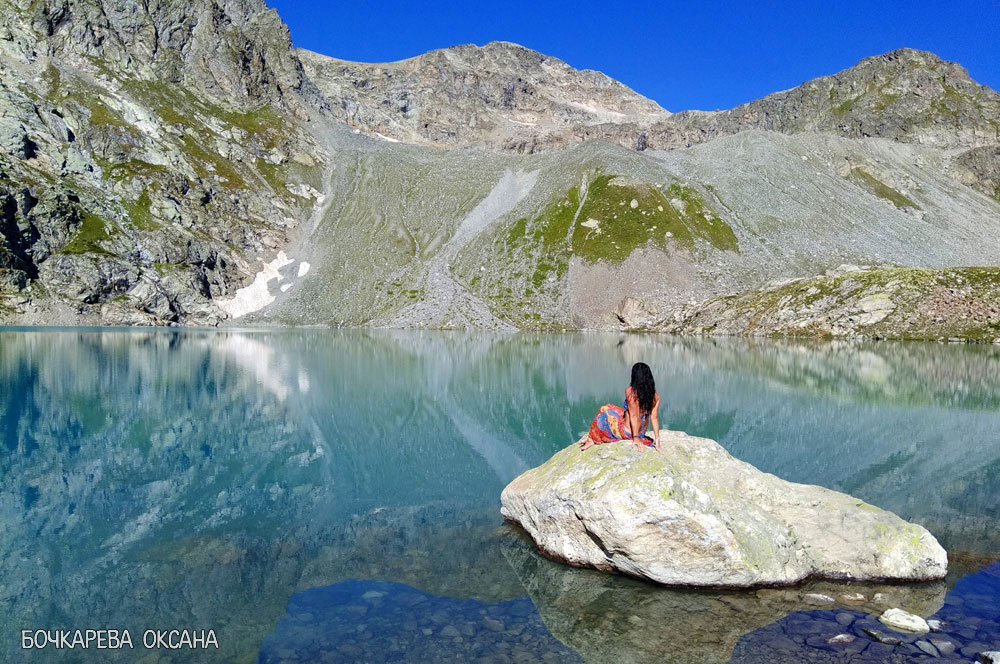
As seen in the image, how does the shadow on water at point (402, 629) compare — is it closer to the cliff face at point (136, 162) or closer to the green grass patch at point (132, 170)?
the cliff face at point (136, 162)

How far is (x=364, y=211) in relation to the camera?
154625 millimetres

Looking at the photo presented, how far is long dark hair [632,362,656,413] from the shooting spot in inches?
546

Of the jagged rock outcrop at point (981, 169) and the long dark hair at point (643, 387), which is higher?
the jagged rock outcrop at point (981, 169)

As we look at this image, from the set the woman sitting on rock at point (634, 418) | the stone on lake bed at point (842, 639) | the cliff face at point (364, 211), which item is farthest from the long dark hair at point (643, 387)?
the cliff face at point (364, 211)

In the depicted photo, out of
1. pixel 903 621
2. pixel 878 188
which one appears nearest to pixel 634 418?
pixel 903 621

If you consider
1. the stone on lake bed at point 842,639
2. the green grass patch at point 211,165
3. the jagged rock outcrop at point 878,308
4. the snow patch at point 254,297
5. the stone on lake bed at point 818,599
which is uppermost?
the green grass patch at point 211,165

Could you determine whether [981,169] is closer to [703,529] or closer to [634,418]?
[634,418]

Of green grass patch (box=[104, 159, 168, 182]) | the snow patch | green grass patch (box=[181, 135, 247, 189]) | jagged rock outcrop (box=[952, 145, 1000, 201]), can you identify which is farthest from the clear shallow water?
jagged rock outcrop (box=[952, 145, 1000, 201])

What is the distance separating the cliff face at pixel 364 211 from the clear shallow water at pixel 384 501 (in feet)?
265

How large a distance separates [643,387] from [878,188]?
576 feet

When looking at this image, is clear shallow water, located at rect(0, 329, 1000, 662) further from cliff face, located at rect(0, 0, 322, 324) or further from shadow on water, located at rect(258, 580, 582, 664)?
cliff face, located at rect(0, 0, 322, 324)

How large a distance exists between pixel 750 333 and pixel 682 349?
32.7m

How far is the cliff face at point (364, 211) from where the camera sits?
398 feet

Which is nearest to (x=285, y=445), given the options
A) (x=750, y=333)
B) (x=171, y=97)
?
(x=750, y=333)
